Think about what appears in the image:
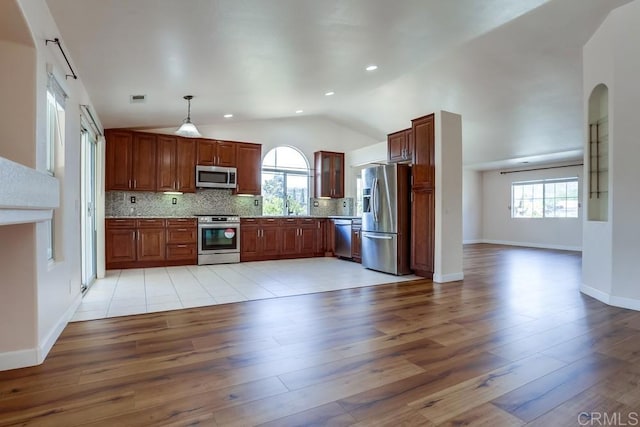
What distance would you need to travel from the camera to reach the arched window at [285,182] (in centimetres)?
757

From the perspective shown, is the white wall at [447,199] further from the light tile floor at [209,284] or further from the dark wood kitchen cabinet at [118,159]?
the dark wood kitchen cabinet at [118,159]

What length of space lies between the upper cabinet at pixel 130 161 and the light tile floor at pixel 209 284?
1.52 meters

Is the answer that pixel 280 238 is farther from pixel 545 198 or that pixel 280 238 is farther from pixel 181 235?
pixel 545 198

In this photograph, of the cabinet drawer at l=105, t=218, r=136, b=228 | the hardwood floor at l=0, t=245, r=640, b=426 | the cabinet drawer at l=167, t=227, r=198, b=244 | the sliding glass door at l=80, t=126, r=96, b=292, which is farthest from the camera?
the cabinet drawer at l=167, t=227, r=198, b=244

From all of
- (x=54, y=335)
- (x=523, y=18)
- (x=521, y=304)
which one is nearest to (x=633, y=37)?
(x=523, y=18)

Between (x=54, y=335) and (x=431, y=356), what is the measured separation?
2755 millimetres

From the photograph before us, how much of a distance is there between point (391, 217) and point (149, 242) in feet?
13.7

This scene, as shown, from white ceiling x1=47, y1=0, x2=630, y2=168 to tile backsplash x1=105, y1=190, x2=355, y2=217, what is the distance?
1.31 metres

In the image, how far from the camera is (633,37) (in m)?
3.34

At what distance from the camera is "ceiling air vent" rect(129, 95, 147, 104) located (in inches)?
164

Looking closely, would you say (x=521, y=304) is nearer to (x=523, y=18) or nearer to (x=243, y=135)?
(x=523, y=18)

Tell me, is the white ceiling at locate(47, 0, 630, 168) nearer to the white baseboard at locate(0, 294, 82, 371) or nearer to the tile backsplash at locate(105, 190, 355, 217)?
the tile backsplash at locate(105, 190, 355, 217)

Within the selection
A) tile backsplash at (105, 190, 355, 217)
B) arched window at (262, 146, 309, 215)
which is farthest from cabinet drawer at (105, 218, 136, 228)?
arched window at (262, 146, 309, 215)

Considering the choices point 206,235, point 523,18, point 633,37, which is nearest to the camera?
point 633,37
